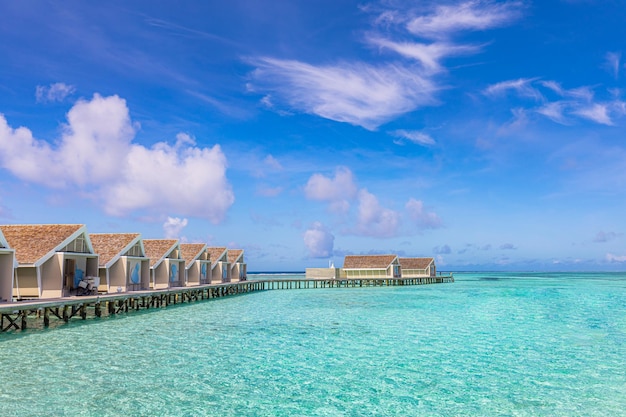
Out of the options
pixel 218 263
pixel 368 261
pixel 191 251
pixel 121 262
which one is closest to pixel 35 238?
pixel 121 262

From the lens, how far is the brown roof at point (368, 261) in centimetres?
7312

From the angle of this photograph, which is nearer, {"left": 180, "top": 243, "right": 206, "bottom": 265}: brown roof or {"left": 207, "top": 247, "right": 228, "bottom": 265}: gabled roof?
{"left": 180, "top": 243, "right": 206, "bottom": 265}: brown roof

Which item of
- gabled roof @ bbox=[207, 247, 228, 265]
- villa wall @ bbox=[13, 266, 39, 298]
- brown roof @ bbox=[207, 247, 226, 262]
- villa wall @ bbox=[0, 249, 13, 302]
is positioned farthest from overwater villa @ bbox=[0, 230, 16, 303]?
brown roof @ bbox=[207, 247, 226, 262]

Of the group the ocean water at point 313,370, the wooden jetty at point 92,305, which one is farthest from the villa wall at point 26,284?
the ocean water at point 313,370

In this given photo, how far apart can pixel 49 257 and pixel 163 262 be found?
43.6 ft

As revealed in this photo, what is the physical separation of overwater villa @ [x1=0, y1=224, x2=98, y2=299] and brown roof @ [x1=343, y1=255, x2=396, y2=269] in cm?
4987

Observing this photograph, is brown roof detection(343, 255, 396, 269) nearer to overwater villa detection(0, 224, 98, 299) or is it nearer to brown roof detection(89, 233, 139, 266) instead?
brown roof detection(89, 233, 139, 266)

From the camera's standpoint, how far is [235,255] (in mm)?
59906

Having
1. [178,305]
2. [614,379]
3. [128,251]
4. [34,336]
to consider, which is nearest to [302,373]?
[614,379]

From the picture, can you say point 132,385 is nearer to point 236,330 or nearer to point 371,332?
point 236,330

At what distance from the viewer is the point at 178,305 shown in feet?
118

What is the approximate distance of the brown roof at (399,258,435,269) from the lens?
81.4m

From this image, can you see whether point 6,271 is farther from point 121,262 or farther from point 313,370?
point 313,370

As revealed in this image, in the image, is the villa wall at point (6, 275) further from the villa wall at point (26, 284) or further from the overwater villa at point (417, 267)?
the overwater villa at point (417, 267)
